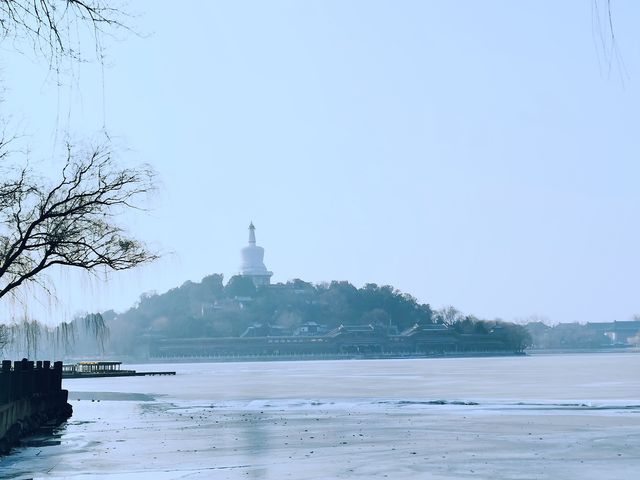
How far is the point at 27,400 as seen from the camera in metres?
34.2

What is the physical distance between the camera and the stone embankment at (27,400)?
28281 millimetres

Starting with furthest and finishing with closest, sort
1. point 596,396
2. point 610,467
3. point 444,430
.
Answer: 1. point 596,396
2. point 444,430
3. point 610,467

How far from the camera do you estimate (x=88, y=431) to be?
33656mm

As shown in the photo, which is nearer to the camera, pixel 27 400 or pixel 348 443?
pixel 348 443

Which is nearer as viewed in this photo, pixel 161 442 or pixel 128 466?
pixel 128 466

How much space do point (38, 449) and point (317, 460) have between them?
323 inches

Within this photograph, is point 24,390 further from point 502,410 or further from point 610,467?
point 610,467

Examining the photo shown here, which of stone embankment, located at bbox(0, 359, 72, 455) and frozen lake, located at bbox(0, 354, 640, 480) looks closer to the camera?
frozen lake, located at bbox(0, 354, 640, 480)

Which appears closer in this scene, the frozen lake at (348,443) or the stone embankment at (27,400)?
the frozen lake at (348,443)

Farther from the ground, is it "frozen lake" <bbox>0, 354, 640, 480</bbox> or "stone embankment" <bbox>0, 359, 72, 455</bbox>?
"stone embankment" <bbox>0, 359, 72, 455</bbox>

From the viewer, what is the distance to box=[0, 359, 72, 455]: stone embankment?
28.3m

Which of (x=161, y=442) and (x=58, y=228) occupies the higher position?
(x=58, y=228)

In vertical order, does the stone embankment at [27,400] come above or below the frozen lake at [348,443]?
above

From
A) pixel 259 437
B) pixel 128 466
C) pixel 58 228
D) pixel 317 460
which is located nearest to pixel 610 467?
pixel 317 460
